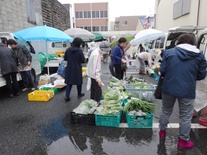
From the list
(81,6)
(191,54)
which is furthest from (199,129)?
(81,6)

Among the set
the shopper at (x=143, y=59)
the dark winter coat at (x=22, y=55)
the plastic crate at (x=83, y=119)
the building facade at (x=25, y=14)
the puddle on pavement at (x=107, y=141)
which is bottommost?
the puddle on pavement at (x=107, y=141)

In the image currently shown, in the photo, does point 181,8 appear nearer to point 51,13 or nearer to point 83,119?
point 51,13

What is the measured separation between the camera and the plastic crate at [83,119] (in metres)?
3.79

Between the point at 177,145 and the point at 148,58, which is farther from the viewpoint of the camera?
the point at 148,58

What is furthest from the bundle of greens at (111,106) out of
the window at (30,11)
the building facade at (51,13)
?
the building facade at (51,13)

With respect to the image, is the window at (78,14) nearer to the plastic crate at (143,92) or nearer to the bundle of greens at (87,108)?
the plastic crate at (143,92)

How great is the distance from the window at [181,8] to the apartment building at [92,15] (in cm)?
2453

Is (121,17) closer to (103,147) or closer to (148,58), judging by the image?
(148,58)

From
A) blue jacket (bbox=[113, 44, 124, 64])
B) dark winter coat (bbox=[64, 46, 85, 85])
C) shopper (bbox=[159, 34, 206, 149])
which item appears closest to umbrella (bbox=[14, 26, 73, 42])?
dark winter coat (bbox=[64, 46, 85, 85])

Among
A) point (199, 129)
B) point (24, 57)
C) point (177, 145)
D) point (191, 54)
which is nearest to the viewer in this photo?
point (191, 54)

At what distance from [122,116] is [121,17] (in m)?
47.5

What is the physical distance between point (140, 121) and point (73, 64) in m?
2.46

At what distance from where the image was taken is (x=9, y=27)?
9.03m

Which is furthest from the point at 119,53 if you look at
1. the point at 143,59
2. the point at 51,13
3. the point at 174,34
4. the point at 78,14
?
the point at 78,14
